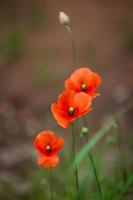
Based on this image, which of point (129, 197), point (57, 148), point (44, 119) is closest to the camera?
point (57, 148)

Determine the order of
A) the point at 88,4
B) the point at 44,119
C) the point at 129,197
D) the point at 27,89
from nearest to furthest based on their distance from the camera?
1. the point at 129,197
2. the point at 44,119
3. the point at 27,89
4. the point at 88,4

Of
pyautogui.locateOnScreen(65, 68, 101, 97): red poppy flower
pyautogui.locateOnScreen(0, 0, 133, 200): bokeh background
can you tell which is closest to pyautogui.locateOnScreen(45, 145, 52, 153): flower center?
pyautogui.locateOnScreen(65, 68, 101, 97): red poppy flower

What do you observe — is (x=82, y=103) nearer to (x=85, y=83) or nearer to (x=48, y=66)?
(x=85, y=83)

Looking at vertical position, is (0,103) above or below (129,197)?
above

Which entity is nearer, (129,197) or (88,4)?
(129,197)

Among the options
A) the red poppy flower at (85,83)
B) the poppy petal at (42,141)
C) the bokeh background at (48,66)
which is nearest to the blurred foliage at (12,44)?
the bokeh background at (48,66)

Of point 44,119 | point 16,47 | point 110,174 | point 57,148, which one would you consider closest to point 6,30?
point 16,47

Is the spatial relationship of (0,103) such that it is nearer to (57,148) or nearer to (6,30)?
(6,30)
